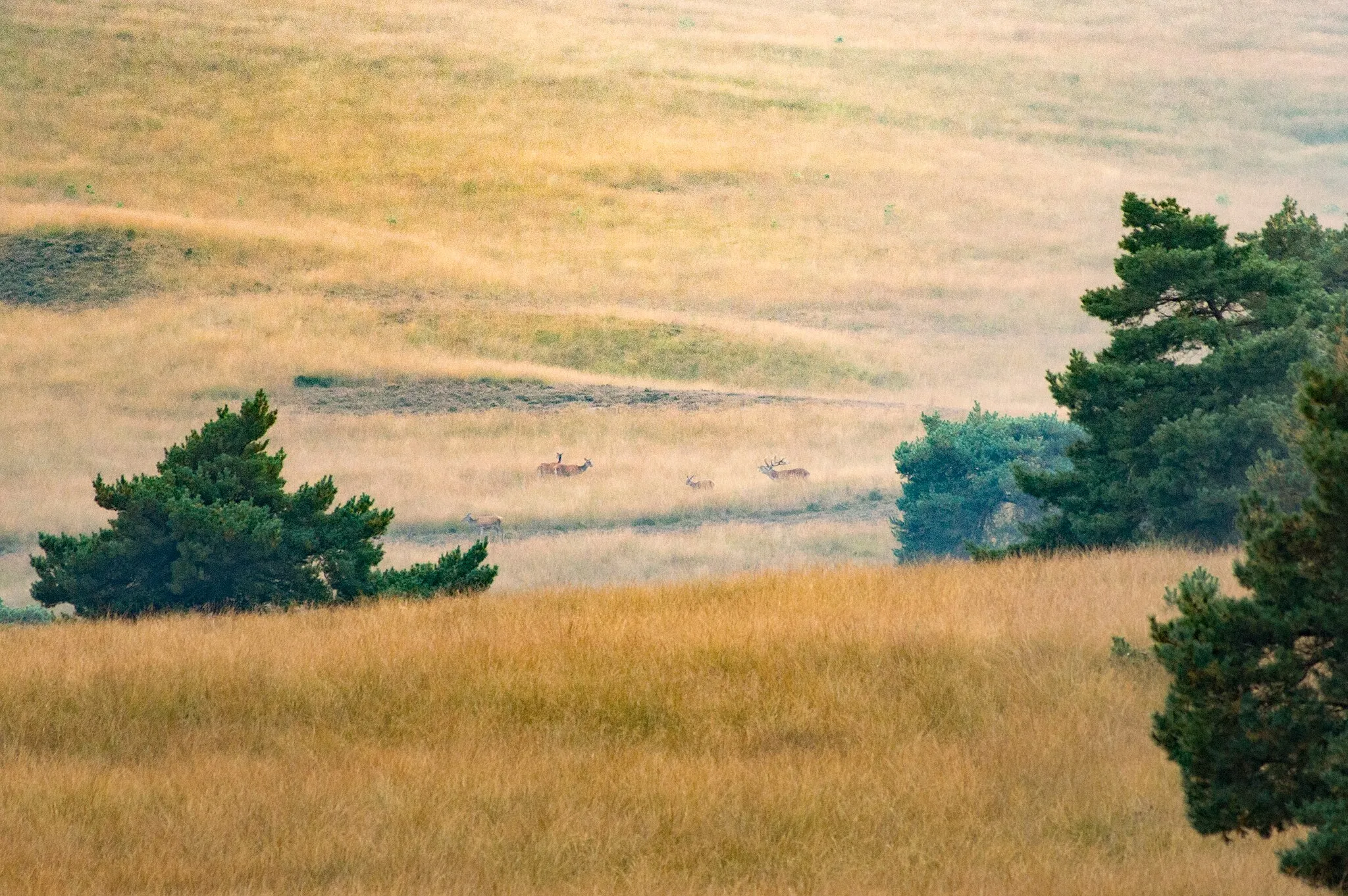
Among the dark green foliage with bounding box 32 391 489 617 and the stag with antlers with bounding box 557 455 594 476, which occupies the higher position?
the stag with antlers with bounding box 557 455 594 476

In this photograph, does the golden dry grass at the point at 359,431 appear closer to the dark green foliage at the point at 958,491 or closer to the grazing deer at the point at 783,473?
the grazing deer at the point at 783,473

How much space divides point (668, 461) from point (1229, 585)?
1876 inches

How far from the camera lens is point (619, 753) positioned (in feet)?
32.1

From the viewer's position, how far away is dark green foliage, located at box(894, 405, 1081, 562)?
→ 4694 centimetres

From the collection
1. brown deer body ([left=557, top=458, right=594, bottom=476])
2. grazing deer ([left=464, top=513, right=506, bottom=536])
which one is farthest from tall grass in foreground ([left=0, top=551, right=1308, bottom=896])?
brown deer body ([left=557, top=458, right=594, bottom=476])

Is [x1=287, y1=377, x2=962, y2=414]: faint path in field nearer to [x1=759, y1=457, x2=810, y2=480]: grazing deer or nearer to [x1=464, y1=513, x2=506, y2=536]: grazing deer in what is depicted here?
[x1=759, y1=457, x2=810, y2=480]: grazing deer

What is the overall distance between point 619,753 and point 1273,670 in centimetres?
452

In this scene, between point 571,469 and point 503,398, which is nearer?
point 571,469

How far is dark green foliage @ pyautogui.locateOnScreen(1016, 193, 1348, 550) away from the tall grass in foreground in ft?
12.4

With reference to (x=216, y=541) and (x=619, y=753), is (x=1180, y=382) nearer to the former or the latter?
(x=619, y=753)

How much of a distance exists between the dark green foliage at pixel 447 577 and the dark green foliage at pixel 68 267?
6081cm

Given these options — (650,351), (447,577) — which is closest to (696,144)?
(650,351)

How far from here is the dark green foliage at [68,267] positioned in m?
74.4

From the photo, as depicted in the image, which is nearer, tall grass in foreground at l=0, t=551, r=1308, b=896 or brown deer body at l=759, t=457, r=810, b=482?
tall grass in foreground at l=0, t=551, r=1308, b=896
